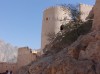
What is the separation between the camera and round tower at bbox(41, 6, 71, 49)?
1129 inches

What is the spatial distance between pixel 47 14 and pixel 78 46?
590 inches

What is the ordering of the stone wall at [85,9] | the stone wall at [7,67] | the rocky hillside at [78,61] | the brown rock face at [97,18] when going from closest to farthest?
the rocky hillside at [78,61]
the brown rock face at [97,18]
the stone wall at [85,9]
the stone wall at [7,67]

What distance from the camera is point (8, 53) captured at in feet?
372

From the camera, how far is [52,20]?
28969mm

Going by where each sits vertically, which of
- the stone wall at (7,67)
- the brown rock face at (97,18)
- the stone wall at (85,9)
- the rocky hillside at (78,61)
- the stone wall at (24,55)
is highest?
the stone wall at (85,9)

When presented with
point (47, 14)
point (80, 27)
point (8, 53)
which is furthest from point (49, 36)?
point (8, 53)

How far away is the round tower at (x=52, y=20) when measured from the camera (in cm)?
2868

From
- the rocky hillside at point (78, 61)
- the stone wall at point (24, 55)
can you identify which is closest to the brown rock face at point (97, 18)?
the rocky hillside at point (78, 61)

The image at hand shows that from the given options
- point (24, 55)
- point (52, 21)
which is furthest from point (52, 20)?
point (24, 55)

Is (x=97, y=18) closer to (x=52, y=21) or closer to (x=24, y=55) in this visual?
(x=24, y=55)

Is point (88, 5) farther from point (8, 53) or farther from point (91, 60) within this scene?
point (8, 53)

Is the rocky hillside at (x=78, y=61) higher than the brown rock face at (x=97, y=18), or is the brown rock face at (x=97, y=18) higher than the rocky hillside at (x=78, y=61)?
the brown rock face at (x=97, y=18)

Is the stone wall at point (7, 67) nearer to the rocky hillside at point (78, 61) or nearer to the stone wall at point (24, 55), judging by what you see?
the stone wall at point (24, 55)

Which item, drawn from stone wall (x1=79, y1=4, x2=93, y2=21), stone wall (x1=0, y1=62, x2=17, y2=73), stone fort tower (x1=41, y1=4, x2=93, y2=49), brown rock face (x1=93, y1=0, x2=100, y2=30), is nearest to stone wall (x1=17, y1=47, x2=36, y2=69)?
stone wall (x1=0, y1=62, x2=17, y2=73)
